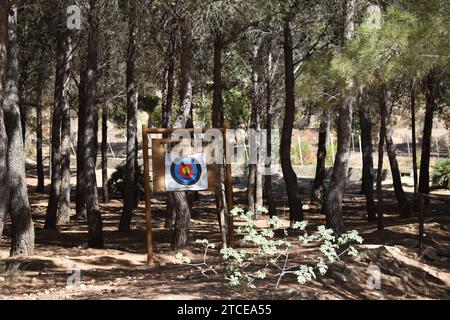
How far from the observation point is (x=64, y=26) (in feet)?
59.4

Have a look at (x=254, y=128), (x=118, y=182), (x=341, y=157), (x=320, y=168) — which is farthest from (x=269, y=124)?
(x=118, y=182)

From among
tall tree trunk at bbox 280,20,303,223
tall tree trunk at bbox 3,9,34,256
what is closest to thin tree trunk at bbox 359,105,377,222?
tall tree trunk at bbox 280,20,303,223

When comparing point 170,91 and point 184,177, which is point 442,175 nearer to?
point 170,91

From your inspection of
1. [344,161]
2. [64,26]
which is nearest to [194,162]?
[344,161]

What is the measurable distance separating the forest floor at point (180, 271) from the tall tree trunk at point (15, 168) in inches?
17.7

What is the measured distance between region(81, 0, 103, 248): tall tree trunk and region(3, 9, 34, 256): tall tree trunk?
6.23 feet

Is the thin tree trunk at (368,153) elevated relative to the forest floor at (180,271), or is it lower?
elevated

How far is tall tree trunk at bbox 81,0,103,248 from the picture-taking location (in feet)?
49.9

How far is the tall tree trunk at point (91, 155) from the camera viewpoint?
15195 mm

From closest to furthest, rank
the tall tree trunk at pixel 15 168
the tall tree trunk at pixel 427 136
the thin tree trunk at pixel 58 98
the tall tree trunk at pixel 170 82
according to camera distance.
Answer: the tall tree trunk at pixel 15 168 < the tall tree trunk at pixel 170 82 < the thin tree trunk at pixel 58 98 < the tall tree trunk at pixel 427 136

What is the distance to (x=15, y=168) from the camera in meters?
13.3

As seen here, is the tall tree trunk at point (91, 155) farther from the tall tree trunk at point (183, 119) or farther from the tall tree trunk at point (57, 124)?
the tall tree trunk at point (57, 124)

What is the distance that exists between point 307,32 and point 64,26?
25.6 ft

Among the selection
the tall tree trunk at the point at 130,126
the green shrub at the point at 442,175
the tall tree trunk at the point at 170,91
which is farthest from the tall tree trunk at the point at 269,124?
the green shrub at the point at 442,175
